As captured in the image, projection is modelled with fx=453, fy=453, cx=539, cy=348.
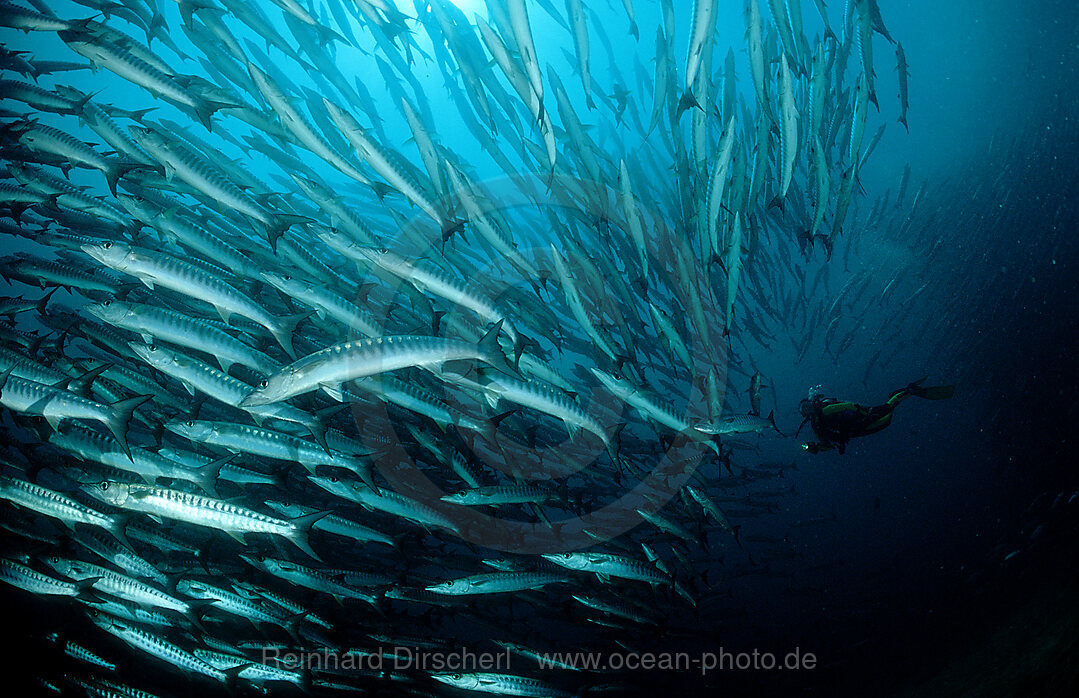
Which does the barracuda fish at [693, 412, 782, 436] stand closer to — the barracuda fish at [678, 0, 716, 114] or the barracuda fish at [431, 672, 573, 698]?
the barracuda fish at [678, 0, 716, 114]

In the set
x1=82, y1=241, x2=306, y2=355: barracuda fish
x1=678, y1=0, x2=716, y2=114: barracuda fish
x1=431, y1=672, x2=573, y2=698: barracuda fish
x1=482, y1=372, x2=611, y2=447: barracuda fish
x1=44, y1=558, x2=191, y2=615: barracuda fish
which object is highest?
x1=678, y1=0, x2=716, y2=114: barracuda fish

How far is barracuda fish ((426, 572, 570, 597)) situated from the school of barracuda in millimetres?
31

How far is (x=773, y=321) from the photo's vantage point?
59.9 ft

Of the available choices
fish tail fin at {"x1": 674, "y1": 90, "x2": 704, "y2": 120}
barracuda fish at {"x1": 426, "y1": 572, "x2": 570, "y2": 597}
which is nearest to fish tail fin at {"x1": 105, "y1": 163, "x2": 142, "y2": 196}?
fish tail fin at {"x1": 674, "y1": 90, "x2": 704, "y2": 120}

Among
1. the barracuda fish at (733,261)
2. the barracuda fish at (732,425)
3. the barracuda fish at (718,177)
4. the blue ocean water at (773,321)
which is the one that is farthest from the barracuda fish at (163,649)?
the barracuda fish at (718,177)

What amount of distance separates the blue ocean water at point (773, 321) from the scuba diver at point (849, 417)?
1.13 m

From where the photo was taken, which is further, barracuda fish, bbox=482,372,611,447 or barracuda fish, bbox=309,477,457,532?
barracuda fish, bbox=309,477,457,532

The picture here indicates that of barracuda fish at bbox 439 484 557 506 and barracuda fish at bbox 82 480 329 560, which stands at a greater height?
barracuda fish at bbox 439 484 557 506

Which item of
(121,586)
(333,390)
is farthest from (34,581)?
(333,390)

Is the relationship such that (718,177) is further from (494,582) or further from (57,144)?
(57,144)

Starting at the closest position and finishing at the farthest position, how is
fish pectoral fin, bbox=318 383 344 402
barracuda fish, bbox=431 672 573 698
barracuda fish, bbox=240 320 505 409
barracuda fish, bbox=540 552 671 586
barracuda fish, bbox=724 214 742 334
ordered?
barracuda fish, bbox=240 320 505 409, fish pectoral fin, bbox=318 383 344 402, barracuda fish, bbox=724 214 742 334, barracuda fish, bbox=540 552 671 586, barracuda fish, bbox=431 672 573 698

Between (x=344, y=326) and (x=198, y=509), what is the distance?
191cm

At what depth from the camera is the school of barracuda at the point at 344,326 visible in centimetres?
341

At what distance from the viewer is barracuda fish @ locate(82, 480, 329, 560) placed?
3746 millimetres
